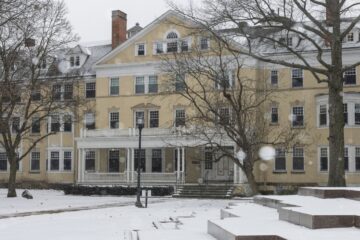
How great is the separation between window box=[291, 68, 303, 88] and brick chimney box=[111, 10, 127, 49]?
1632 cm

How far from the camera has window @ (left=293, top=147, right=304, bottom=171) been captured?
4426cm

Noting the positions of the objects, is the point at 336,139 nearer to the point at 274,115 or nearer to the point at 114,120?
the point at 274,115

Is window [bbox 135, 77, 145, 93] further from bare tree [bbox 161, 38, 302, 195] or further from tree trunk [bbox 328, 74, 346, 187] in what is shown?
tree trunk [bbox 328, 74, 346, 187]

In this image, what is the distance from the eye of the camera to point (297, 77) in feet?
148

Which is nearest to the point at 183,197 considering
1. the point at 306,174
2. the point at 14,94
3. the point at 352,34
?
the point at 306,174

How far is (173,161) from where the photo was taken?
4775 cm

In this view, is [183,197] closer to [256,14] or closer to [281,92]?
[281,92]

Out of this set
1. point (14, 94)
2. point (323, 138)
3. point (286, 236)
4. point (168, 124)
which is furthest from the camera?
point (168, 124)

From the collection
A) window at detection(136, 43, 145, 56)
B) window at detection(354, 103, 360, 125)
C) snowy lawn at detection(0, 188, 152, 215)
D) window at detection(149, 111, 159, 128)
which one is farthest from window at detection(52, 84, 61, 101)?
window at detection(354, 103, 360, 125)

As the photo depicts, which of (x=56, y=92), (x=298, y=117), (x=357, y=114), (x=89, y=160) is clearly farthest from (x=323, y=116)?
(x=89, y=160)

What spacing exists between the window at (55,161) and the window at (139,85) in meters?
10.00

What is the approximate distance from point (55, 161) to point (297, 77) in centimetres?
2255

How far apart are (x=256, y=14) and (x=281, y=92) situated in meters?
21.8

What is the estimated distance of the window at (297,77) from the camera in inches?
1767
